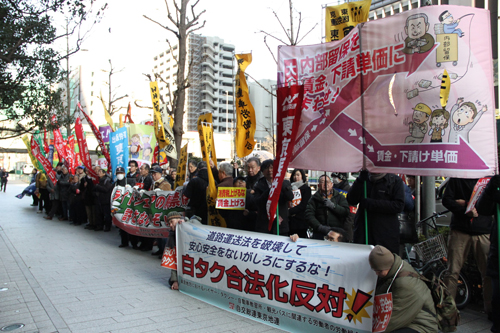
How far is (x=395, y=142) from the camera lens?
4.14m

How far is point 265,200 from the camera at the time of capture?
5438mm

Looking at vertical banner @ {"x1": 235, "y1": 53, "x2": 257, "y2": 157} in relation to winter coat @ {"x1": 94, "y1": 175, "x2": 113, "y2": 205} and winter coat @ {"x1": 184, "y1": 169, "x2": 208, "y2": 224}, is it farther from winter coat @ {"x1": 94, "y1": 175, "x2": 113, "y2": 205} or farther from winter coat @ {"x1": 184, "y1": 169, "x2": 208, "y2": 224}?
winter coat @ {"x1": 94, "y1": 175, "x2": 113, "y2": 205}

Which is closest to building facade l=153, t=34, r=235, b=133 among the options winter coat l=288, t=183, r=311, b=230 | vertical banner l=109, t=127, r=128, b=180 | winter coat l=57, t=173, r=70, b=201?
winter coat l=57, t=173, r=70, b=201

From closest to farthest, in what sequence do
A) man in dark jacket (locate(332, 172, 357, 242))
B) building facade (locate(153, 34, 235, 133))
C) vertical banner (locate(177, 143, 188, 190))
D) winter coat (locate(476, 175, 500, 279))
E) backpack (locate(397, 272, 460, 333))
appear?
backpack (locate(397, 272, 460, 333)) → winter coat (locate(476, 175, 500, 279)) → man in dark jacket (locate(332, 172, 357, 242)) → vertical banner (locate(177, 143, 188, 190)) → building facade (locate(153, 34, 235, 133))

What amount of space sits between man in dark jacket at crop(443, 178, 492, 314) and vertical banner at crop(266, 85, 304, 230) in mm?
2068

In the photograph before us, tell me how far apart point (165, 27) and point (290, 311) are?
10.5m

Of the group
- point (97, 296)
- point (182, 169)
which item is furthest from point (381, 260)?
point (182, 169)

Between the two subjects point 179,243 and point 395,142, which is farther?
point 179,243

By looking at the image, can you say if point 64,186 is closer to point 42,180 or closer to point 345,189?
point 42,180

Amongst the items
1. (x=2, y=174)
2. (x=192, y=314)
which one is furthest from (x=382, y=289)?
(x=2, y=174)

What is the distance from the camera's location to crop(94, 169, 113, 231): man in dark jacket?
11.3m

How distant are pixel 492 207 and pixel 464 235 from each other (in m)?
0.87

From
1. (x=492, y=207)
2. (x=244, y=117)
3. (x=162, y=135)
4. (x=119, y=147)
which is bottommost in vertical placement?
(x=492, y=207)

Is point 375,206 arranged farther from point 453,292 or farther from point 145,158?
point 145,158
